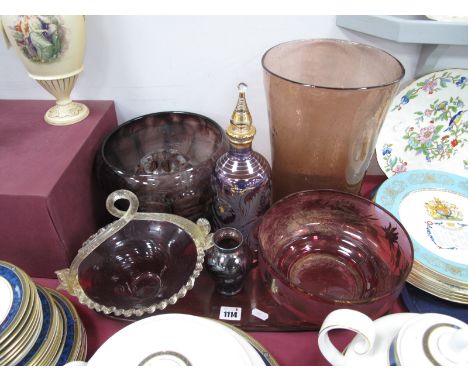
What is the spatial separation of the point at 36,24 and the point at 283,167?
0.41 meters

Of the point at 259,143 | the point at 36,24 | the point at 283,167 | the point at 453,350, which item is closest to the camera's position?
the point at 453,350

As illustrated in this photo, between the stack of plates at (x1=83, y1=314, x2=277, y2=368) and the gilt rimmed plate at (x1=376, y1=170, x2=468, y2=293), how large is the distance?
0.28 meters

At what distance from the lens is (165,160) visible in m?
0.69

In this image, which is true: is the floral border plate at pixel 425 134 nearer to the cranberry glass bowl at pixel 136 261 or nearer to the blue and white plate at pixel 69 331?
the cranberry glass bowl at pixel 136 261

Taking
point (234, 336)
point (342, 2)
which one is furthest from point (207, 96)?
point (234, 336)

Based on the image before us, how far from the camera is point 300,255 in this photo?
23.7 inches

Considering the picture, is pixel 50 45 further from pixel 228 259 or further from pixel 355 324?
pixel 355 324

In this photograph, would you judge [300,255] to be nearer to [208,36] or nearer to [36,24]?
[208,36]

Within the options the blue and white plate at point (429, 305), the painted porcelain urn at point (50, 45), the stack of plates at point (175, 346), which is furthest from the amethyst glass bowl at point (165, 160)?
the blue and white plate at point (429, 305)

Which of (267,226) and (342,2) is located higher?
(342,2)

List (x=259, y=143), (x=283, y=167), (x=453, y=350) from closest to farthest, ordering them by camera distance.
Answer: (x=453, y=350), (x=283, y=167), (x=259, y=143)

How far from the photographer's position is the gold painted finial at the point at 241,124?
522 mm

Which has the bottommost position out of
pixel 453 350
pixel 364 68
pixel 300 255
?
pixel 300 255

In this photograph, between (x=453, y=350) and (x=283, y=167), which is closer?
(x=453, y=350)
